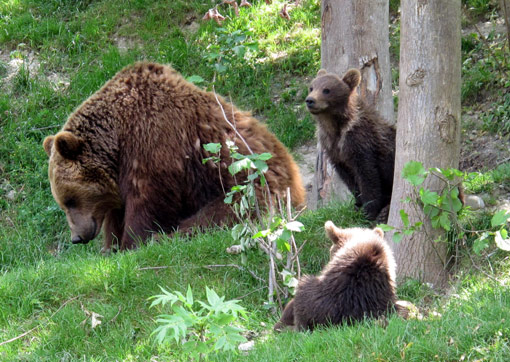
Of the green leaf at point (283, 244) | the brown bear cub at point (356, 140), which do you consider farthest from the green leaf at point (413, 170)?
the brown bear cub at point (356, 140)

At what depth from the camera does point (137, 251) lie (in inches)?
278

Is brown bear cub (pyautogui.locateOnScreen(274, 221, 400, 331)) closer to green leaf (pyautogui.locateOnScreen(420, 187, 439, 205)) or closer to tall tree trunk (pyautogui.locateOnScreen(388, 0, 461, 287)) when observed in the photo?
green leaf (pyautogui.locateOnScreen(420, 187, 439, 205))

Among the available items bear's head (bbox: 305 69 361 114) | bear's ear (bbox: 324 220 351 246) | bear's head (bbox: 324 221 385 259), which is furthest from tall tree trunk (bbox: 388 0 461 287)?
bear's head (bbox: 305 69 361 114)

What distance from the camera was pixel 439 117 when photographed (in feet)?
19.8

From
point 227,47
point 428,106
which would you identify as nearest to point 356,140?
point 428,106

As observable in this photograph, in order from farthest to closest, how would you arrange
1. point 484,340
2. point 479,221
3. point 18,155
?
point 18,155
point 479,221
point 484,340

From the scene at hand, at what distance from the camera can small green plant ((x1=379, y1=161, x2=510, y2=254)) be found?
18.3 feet

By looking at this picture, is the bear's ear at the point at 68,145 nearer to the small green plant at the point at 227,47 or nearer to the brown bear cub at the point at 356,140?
the small green plant at the point at 227,47

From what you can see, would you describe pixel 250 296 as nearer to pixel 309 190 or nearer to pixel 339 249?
pixel 339 249

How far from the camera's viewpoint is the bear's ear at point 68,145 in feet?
26.4

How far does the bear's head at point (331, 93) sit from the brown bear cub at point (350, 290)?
7.88ft

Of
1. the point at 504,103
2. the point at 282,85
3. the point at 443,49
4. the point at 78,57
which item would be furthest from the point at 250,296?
the point at 78,57

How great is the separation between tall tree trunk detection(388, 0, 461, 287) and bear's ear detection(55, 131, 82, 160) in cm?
372

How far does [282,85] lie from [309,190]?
2481mm
